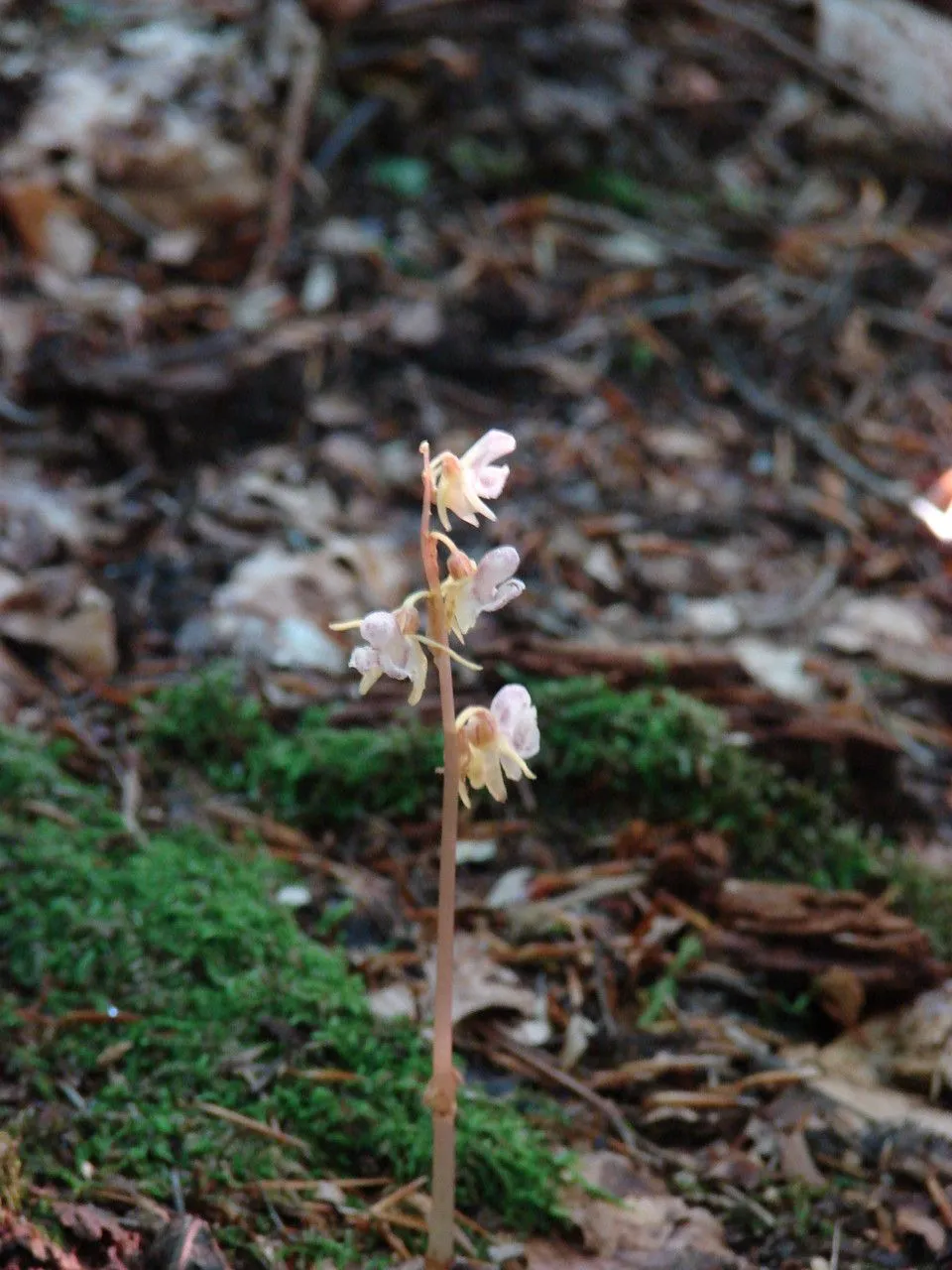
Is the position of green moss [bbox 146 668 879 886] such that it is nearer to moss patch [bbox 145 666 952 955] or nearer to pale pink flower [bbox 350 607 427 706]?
moss patch [bbox 145 666 952 955]

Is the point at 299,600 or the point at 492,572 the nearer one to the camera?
the point at 492,572

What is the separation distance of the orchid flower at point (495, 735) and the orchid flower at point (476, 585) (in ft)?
0.39

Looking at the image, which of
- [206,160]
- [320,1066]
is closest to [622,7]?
[206,160]

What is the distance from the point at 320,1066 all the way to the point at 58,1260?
0.62 metres

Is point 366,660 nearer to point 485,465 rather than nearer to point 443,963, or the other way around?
point 485,465

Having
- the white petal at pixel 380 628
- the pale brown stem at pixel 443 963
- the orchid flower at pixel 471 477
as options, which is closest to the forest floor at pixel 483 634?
the pale brown stem at pixel 443 963

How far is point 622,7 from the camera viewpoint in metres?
5.99

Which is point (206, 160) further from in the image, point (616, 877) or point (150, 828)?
point (616, 877)

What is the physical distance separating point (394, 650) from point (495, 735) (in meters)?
0.19

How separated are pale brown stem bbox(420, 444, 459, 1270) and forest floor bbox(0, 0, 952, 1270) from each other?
0.87 feet

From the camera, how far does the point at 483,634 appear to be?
346 centimetres

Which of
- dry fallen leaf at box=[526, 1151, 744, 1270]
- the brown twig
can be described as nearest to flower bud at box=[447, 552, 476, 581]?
dry fallen leaf at box=[526, 1151, 744, 1270]

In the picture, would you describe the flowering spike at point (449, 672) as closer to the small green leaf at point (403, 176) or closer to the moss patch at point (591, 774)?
the moss patch at point (591, 774)

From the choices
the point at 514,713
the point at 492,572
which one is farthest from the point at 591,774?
the point at 492,572
